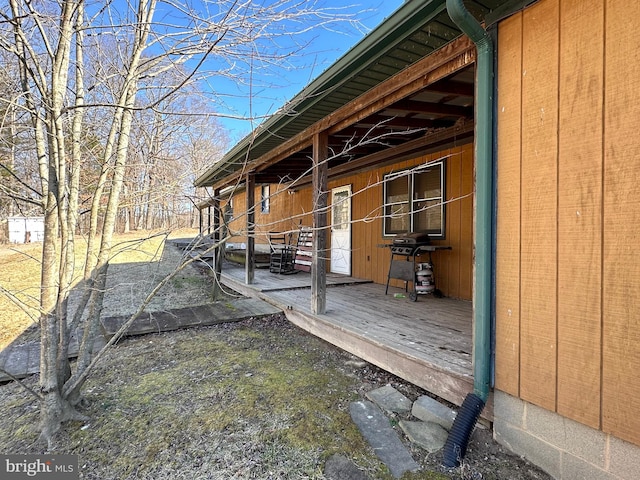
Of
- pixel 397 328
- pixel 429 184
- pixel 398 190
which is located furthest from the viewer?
pixel 398 190

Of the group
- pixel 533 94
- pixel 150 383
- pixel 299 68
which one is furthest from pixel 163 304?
pixel 533 94

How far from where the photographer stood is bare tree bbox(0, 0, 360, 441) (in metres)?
2.06

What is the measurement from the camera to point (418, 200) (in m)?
4.83

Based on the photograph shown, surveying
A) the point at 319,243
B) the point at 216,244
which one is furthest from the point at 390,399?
the point at 319,243

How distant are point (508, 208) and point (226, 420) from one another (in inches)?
86.1

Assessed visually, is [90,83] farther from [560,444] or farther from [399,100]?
[560,444]

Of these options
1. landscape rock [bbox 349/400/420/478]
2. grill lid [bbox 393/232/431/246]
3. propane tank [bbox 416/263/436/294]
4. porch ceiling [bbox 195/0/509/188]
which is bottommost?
landscape rock [bbox 349/400/420/478]

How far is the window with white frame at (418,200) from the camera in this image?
14.8 feet

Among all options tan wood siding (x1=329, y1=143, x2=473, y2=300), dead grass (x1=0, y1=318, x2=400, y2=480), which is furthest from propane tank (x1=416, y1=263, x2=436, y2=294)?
dead grass (x1=0, y1=318, x2=400, y2=480)

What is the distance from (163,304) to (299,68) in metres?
4.84

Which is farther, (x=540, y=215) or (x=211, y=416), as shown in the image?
(x=211, y=416)

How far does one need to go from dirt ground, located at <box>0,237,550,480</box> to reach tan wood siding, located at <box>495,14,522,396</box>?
534 millimetres

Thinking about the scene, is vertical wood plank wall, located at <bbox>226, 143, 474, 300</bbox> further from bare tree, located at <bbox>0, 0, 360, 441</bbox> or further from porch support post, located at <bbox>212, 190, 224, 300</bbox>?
bare tree, located at <bbox>0, 0, 360, 441</bbox>

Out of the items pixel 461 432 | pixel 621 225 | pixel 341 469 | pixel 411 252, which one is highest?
pixel 621 225
